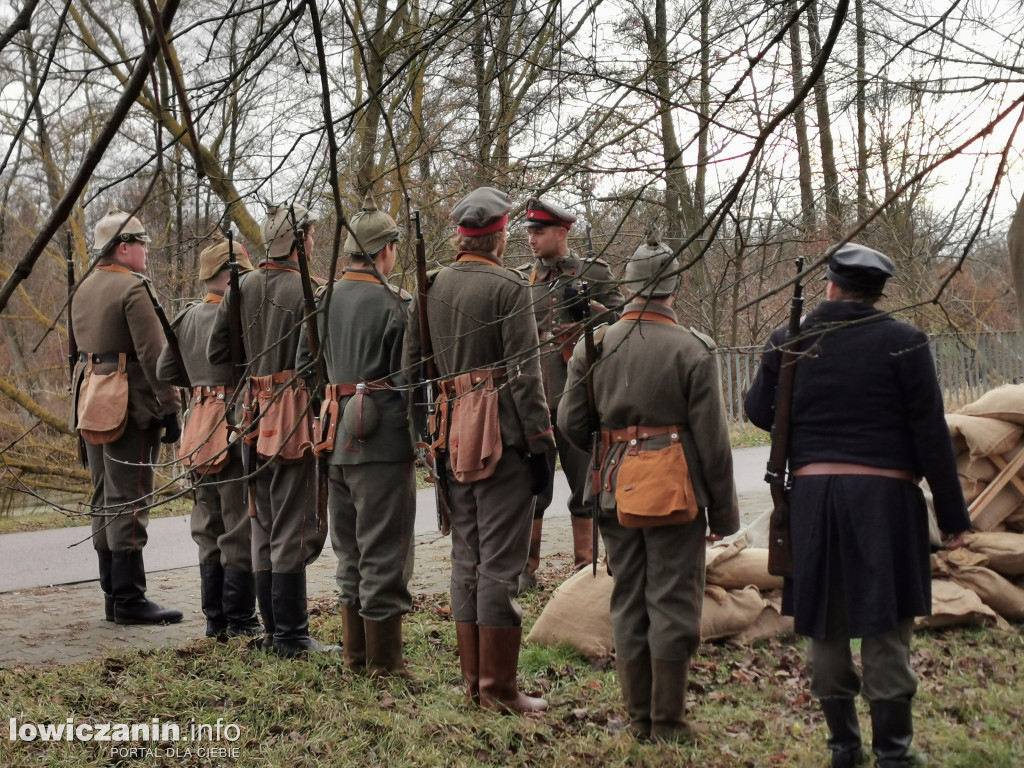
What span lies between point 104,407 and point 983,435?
5.02 m

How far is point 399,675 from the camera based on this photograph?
16.7 feet

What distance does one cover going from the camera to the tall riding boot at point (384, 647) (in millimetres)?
5020

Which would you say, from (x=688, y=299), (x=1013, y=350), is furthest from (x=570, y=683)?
(x=1013, y=350)

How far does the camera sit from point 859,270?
3.99 m

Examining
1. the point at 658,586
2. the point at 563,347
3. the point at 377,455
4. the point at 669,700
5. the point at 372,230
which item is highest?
the point at 372,230

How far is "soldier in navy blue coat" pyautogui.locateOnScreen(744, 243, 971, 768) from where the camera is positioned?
12.7 ft

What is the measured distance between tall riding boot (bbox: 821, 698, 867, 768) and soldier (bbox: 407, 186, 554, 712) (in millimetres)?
1293

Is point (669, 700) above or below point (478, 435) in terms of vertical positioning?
below

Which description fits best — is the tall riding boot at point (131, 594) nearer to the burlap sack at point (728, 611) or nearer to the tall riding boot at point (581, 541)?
the tall riding boot at point (581, 541)

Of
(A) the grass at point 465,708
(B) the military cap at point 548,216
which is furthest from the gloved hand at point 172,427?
(B) the military cap at point 548,216

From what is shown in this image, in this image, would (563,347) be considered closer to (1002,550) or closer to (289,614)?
(289,614)

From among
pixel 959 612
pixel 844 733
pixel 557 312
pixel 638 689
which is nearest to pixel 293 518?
pixel 557 312

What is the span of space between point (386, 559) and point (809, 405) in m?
2.06

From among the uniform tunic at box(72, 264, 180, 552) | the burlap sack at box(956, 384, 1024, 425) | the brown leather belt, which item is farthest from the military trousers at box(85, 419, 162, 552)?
the burlap sack at box(956, 384, 1024, 425)
